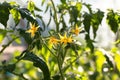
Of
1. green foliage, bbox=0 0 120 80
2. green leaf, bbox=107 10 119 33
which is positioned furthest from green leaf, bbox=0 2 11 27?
green leaf, bbox=107 10 119 33

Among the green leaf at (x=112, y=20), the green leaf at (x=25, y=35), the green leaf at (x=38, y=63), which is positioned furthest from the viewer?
the green leaf at (x=112, y=20)

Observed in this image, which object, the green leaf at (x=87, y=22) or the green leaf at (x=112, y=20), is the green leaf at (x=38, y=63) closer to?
the green leaf at (x=87, y=22)

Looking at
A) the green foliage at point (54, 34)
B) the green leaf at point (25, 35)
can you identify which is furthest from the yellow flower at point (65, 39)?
the green leaf at point (25, 35)

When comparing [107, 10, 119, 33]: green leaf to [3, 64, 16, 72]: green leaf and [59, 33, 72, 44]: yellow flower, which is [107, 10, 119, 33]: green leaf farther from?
[3, 64, 16, 72]: green leaf

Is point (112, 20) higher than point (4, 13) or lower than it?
lower

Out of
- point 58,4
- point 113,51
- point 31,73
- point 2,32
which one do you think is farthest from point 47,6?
point 31,73

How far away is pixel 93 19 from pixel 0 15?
1.04ft

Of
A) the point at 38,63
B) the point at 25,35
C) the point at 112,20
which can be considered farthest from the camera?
the point at 112,20

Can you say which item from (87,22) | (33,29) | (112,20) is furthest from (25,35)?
(112,20)

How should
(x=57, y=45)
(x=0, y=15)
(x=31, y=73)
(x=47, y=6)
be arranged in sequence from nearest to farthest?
(x=0, y=15), (x=57, y=45), (x=47, y=6), (x=31, y=73)

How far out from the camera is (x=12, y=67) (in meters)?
0.96

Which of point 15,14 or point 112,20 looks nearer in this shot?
point 15,14

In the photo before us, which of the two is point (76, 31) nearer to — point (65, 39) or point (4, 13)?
point (65, 39)

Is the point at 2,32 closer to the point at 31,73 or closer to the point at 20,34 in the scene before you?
the point at 20,34
